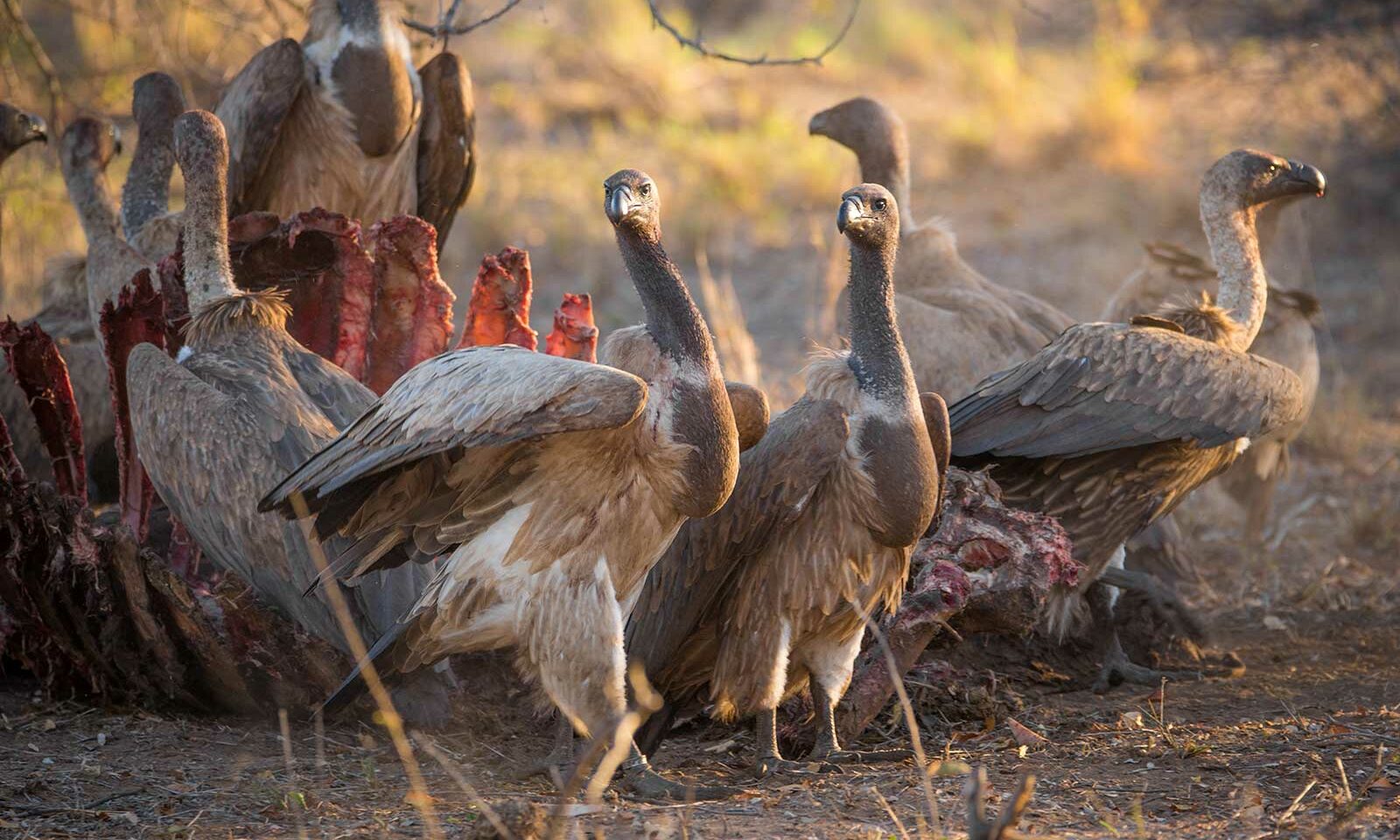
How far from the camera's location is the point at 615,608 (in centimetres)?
402

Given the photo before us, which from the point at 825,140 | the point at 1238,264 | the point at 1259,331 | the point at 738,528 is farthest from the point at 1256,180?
the point at 825,140

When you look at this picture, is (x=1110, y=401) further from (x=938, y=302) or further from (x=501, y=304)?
(x=501, y=304)

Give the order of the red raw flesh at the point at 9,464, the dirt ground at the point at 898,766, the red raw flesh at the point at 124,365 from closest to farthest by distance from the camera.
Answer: the dirt ground at the point at 898,766 < the red raw flesh at the point at 9,464 < the red raw flesh at the point at 124,365

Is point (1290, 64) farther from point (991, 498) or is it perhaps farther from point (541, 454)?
point (541, 454)

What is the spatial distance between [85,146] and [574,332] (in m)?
3.07

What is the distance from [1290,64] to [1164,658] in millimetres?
6083

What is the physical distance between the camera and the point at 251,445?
14.7 feet

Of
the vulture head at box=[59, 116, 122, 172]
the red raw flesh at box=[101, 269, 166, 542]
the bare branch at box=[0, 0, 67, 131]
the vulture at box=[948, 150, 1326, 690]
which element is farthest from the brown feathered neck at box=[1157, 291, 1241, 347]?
the bare branch at box=[0, 0, 67, 131]

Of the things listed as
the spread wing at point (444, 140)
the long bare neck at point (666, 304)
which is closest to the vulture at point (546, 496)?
the long bare neck at point (666, 304)

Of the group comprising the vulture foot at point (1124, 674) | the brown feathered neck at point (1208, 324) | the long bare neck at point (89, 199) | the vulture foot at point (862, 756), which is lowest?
the vulture foot at point (1124, 674)

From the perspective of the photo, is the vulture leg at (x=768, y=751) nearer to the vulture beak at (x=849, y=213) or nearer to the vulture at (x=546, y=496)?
the vulture at (x=546, y=496)

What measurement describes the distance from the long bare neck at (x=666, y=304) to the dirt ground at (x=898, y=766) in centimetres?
108

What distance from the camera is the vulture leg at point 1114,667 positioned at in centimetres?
541

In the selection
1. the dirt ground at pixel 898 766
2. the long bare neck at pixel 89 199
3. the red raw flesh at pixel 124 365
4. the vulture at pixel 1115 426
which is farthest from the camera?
the long bare neck at pixel 89 199
